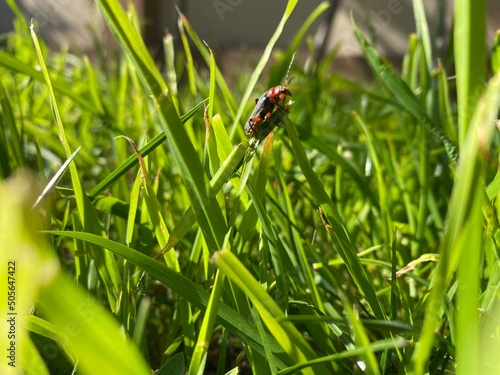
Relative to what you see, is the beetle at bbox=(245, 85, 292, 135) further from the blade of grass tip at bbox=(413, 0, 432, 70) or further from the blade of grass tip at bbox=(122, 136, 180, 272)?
the blade of grass tip at bbox=(413, 0, 432, 70)

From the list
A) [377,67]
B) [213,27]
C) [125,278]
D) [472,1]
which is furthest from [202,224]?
[213,27]

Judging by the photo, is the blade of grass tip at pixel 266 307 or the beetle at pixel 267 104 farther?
the beetle at pixel 267 104

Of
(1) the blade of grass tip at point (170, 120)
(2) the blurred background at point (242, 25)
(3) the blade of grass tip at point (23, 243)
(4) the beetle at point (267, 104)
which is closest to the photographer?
(3) the blade of grass tip at point (23, 243)

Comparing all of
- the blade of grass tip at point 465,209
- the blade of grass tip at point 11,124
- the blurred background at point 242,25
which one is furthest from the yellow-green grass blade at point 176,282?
the blurred background at point 242,25

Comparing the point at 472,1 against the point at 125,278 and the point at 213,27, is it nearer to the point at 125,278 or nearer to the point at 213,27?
the point at 125,278

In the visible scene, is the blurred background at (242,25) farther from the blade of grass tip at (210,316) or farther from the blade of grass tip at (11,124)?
the blade of grass tip at (210,316)

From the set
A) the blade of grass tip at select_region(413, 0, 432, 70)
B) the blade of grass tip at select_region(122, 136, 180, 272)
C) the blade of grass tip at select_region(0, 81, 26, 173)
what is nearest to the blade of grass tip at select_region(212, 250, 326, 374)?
the blade of grass tip at select_region(122, 136, 180, 272)

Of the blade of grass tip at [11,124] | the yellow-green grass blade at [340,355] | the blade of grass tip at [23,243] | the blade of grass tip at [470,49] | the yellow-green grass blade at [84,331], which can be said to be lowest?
the yellow-green grass blade at [340,355]
